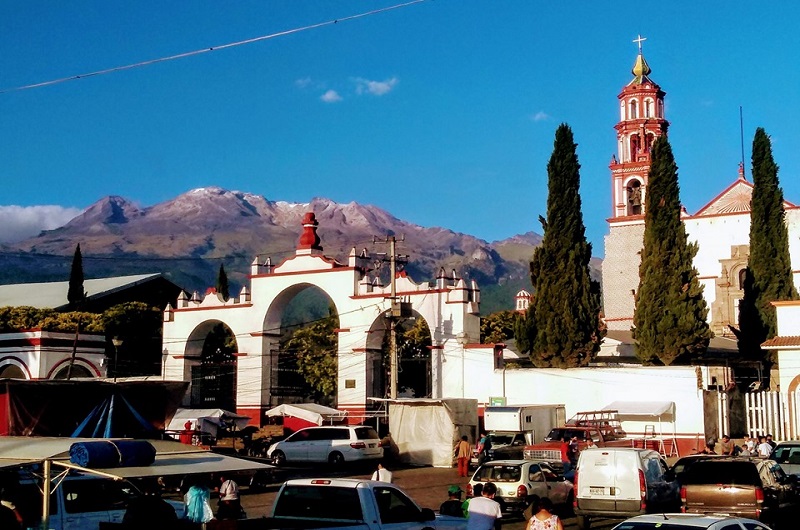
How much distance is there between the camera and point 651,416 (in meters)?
37.3

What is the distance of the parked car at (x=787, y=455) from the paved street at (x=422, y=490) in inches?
263

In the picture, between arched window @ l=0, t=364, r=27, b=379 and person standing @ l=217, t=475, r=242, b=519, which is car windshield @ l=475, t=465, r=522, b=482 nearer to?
person standing @ l=217, t=475, r=242, b=519

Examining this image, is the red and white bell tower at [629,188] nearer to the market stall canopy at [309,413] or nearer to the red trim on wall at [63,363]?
the market stall canopy at [309,413]

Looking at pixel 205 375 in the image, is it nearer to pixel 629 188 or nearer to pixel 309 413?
pixel 309 413

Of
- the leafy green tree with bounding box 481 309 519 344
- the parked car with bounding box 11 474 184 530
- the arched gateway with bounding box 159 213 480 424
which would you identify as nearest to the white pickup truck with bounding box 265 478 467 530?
the parked car with bounding box 11 474 184 530

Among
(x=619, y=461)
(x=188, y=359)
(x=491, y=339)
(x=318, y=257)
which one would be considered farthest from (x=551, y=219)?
(x=491, y=339)

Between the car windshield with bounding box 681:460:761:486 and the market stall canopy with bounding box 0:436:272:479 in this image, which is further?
the car windshield with bounding box 681:460:761:486

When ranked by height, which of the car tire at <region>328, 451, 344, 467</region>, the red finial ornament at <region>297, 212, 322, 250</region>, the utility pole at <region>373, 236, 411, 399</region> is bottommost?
the car tire at <region>328, 451, 344, 467</region>

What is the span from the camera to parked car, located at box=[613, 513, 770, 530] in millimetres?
12555

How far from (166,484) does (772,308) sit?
31.3 metres

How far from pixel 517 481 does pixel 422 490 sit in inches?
249

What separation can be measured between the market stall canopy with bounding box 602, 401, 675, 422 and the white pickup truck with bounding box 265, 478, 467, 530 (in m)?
23.0

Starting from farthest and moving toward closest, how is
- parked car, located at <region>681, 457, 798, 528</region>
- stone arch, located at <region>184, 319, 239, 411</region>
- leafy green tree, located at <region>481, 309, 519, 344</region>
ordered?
1. leafy green tree, located at <region>481, 309, 519, 344</region>
2. stone arch, located at <region>184, 319, 239, 411</region>
3. parked car, located at <region>681, 457, 798, 528</region>

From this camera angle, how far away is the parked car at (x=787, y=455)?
86.9 feet
